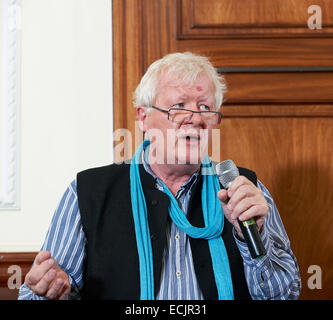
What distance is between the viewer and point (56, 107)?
1.62 metres

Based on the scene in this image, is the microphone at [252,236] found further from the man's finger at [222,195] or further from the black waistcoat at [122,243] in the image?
the black waistcoat at [122,243]

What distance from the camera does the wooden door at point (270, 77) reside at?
5.41 feet

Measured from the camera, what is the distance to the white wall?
1.60m

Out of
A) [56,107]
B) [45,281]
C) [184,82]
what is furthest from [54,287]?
[56,107]

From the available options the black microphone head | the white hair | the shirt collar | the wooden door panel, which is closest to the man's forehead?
the white hair

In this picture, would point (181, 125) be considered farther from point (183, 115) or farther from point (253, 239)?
point (253, 239)

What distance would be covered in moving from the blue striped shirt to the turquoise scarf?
0.15 ft

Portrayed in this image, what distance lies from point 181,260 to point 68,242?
321 millimetres

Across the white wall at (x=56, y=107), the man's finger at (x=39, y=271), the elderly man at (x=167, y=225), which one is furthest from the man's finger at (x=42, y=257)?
the white wall at (x=56, y=107)

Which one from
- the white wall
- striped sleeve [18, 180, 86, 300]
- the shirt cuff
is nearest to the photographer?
the shirt cuff

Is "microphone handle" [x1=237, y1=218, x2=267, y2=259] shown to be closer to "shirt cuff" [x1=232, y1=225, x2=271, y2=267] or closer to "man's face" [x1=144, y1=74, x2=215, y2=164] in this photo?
"shirt cuff" [x1=232, y1=225, x2=271, y2=267]

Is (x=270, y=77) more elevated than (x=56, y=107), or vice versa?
(x=270, y=77)

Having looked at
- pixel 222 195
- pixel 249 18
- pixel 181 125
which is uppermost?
pixel 249 18

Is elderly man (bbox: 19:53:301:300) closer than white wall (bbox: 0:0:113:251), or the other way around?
elderly man (bbox: 19:53:301:300)
